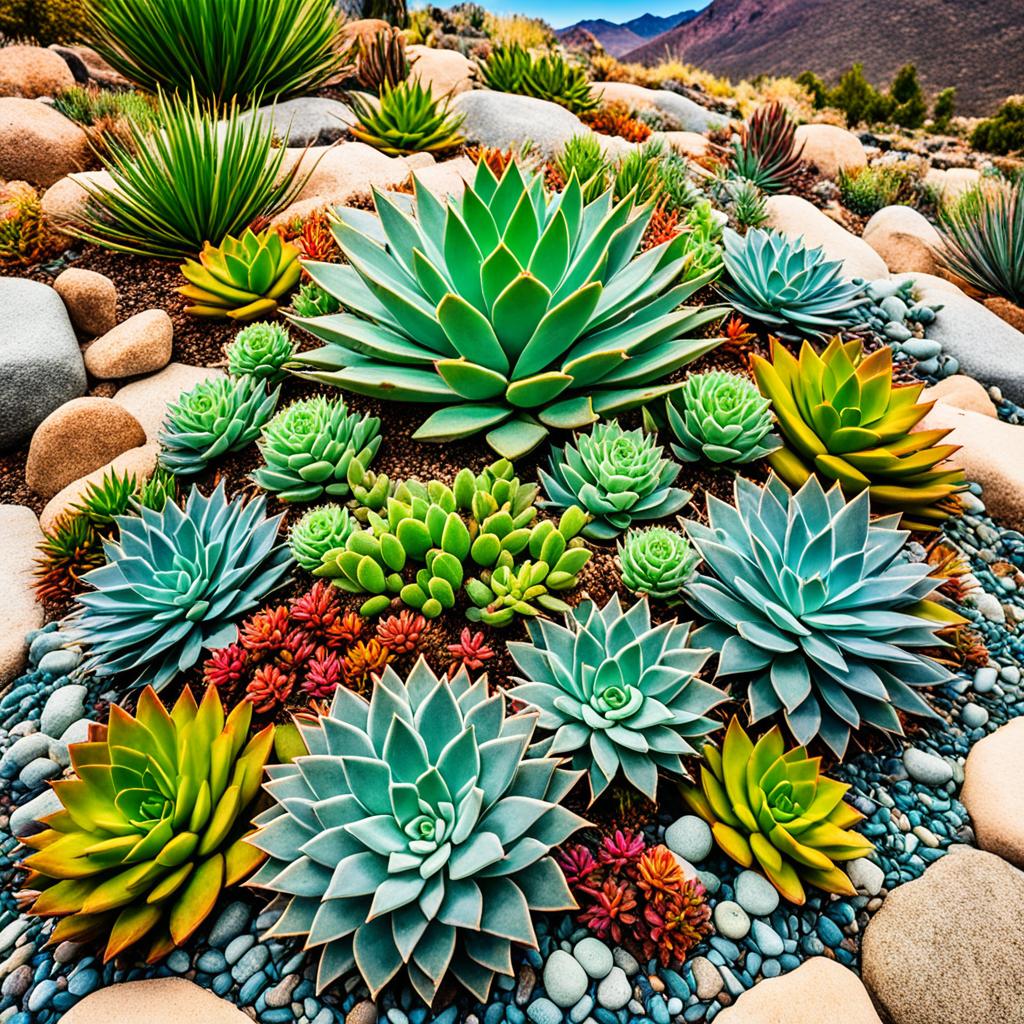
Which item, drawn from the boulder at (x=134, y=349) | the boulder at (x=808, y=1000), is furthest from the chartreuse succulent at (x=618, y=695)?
the boulder at (x=134, y=349)

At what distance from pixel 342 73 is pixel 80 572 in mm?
5581

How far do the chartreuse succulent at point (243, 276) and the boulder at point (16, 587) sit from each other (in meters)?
1.40

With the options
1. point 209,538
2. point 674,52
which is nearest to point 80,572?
point 209,538

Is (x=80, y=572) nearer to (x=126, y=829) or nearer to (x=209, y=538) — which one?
(x=209, y=538)

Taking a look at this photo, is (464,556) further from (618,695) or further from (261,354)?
(261,354)

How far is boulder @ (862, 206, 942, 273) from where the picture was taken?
17.4 ft

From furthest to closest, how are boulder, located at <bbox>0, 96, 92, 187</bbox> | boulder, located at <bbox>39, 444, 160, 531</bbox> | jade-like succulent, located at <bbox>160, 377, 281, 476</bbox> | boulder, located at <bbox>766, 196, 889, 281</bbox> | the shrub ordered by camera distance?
the shrub
boulder, located at <bbox>0, 96, 92, 187</bbox>
boulder, located at <bbox>766, 196, 889, 281</bbox>
boulder, located at <bbox>39, 444, 160, 531</bbox>
jade-like succulent, located at <bbox>160, 377, 281, 476</bbox>

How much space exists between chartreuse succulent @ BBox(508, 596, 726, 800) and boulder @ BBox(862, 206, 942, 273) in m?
4.44

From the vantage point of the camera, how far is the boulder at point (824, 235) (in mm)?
4750

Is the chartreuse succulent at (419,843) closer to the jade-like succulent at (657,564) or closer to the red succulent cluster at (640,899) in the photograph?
the red succulent cluster at (640,899)

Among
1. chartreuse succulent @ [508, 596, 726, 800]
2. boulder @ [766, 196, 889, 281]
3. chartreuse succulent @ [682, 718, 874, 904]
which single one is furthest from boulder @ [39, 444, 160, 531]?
boulder @ [766, 196, 889, 281]

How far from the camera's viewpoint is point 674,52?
13.3 meters

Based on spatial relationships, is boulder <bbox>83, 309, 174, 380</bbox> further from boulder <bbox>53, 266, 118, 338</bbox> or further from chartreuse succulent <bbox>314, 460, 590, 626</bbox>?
chartreuse succulent <bbox>314, 460, 590, 626</bbox>

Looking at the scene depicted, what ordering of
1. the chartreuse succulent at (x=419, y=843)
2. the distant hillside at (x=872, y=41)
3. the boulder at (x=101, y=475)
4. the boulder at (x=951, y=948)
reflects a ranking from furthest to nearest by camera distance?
the distant hillside at (x=872, y=41)
the boulder at (x=101, y=475)
the boulder at (x=951, y=948)
the chartreuse succulent at (x=419, y=843)
